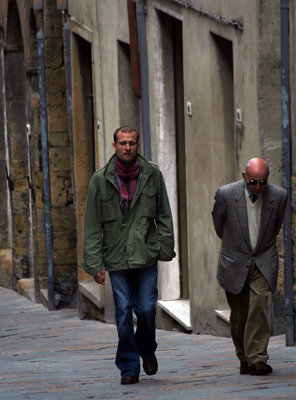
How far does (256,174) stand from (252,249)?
476mm

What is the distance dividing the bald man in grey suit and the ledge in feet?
11.0

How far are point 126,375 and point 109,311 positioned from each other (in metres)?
6.10

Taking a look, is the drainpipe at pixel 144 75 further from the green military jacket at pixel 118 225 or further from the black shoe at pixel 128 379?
the black shoe at pixel 128 379

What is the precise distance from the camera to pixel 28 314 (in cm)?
1519

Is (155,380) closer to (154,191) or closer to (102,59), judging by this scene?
(154,191)

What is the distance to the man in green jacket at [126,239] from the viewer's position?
23.0ft

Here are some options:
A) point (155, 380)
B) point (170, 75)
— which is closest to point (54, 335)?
point (170, 75)

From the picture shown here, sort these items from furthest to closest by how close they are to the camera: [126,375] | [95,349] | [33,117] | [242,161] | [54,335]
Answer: [33,117] → [54,335] → [95,349] → [242,161] → [126,375]

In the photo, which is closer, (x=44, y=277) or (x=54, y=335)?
(x=54, y=335)

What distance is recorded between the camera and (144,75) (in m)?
11.1

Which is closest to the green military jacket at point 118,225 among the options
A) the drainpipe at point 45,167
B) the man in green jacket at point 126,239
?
the man in green jacket at point 126,239

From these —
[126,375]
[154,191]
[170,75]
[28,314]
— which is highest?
[170,75]

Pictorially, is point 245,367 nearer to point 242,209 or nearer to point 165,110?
point 242,209

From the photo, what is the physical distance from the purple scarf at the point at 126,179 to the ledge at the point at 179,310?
11.5 feet
